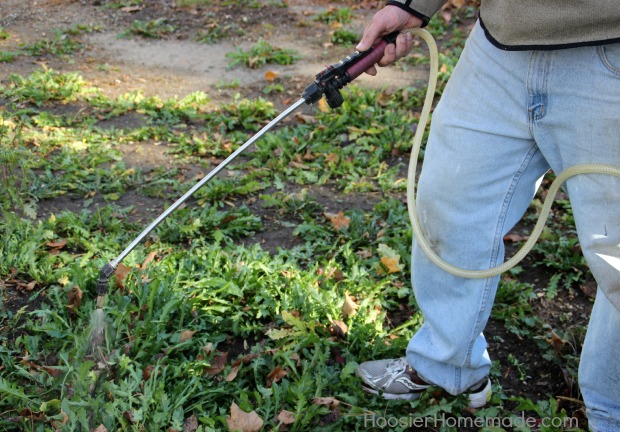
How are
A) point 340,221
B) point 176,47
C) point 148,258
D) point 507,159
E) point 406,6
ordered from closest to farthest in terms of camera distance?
point 507,159 → point 406,6 → point 148,258 → point 340,221 → point 176,47

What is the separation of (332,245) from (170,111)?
7.26 feet

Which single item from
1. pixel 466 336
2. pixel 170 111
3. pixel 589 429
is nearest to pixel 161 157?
pixel 170 111

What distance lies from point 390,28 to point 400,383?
1299mm

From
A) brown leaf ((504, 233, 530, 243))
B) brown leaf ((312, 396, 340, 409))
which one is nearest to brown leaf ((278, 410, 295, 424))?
brown leaf ((312, 396, 340, 409))

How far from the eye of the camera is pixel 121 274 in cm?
314

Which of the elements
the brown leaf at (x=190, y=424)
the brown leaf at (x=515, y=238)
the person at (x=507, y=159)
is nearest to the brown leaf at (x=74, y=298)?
the brown leaf at (x=190, y=424)

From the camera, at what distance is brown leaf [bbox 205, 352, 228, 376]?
8.93 feet

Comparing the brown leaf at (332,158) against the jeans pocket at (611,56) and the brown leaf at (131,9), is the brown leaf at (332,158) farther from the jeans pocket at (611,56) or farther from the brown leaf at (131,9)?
the brown leaf at (131,9)

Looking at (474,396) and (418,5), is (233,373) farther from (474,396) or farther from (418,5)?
(418,5)

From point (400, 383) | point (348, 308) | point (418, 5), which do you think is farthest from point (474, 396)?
point (418, 5)

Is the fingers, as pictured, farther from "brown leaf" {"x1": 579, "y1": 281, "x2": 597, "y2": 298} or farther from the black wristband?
"brown leaf" {"x1": 579, "y1": 281, "x2": 597, "y2": 298}

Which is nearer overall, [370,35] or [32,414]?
[370,35]

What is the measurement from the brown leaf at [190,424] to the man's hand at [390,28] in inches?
56.1

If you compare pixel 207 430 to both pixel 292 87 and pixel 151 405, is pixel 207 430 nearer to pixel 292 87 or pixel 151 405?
pixel 151 405
